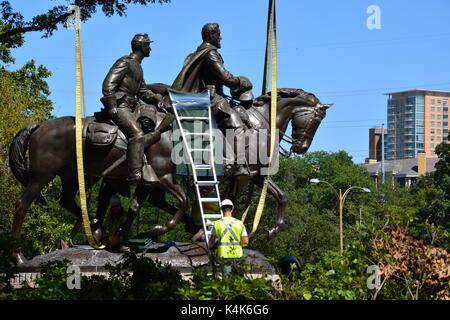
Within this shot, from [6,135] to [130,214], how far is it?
1622 cm

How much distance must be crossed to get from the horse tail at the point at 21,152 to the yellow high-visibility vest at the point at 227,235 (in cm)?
556

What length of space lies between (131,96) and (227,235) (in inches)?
208

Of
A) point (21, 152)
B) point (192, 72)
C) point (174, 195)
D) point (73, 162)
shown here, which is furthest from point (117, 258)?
point (192, 72)

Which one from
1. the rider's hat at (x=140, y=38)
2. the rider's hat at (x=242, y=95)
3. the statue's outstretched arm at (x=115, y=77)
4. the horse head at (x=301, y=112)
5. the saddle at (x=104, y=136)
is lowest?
the saddle at (x=104, y=136)

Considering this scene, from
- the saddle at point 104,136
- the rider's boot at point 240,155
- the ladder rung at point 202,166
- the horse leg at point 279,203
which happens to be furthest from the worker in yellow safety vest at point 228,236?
the horse leg at point 279,203

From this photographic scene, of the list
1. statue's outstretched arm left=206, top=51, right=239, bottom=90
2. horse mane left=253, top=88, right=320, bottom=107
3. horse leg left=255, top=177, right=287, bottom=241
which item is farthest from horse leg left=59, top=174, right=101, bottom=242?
horse mane left=253, top=88, right=320, bottom=107

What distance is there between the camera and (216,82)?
16.6m

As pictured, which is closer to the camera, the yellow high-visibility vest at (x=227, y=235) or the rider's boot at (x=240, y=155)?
the yellow high-visibility vest at (x=227, y=235)

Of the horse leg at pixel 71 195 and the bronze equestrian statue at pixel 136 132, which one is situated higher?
the bronze equestrian statue at pixel 136 132

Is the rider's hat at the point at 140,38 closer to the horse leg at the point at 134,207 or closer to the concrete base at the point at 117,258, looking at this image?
the horse leg at the point at 134,207

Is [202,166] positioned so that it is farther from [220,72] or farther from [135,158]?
[220,72]

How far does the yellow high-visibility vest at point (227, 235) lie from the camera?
1130 centimetres

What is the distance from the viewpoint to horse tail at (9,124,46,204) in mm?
16094
